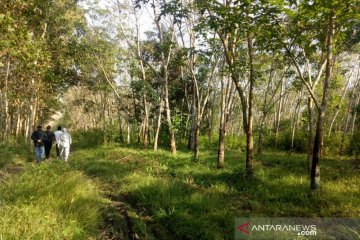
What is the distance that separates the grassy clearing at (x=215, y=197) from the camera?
5.92 meters

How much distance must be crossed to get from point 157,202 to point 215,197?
1.49m

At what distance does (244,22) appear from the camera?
7.23 meters

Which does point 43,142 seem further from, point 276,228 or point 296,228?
point 296,228

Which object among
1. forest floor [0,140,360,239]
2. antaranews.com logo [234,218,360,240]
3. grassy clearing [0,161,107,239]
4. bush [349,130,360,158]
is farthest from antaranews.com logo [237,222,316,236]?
bush [349,130,360,158]

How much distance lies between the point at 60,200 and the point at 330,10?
6.93 m

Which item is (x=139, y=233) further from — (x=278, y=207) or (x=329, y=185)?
(x=329, y=185)

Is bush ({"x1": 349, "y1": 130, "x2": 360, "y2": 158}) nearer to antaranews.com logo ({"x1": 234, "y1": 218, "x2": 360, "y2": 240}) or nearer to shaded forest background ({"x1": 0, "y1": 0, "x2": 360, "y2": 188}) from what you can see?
shaded forest background ({"x1": 0, "y1": 0, "x2": 360, "y2": 188})

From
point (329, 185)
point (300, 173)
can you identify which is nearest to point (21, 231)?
point (329, 185)

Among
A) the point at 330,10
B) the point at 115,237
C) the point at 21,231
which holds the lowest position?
the point at 115,237

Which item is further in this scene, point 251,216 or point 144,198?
point 144,198

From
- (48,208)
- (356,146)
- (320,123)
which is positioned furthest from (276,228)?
(356,146)

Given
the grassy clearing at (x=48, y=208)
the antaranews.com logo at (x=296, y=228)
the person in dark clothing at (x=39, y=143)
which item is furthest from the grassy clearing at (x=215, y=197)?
the person in dark clothing at (x=39, y=143)

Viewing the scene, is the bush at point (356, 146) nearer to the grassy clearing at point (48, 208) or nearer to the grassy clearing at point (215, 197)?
the grassy clearing at point (215, 197)

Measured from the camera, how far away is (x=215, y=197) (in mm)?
7316
